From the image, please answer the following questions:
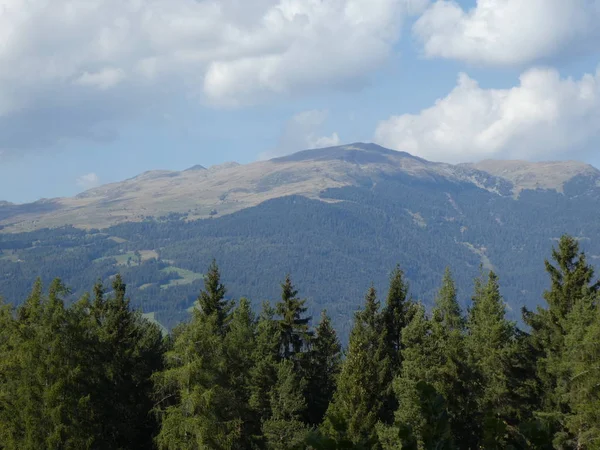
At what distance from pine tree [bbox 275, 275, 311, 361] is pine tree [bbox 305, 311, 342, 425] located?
1241 millimetres

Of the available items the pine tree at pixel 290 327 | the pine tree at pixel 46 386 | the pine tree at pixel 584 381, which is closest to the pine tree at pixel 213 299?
the pine tree at pixel 290 327

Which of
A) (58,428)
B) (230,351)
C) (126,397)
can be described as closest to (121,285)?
(126,397)

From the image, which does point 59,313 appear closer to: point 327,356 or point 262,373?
point 262,373

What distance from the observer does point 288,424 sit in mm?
37656

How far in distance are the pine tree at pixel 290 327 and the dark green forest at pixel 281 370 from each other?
0.34 ft

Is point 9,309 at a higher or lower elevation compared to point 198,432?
higher

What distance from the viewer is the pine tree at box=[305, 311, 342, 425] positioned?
4538cm

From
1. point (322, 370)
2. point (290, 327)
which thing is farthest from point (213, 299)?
point (322, 370)

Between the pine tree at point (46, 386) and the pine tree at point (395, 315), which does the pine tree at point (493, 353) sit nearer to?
the pine tree at point (395, 315)

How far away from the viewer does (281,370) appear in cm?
3947

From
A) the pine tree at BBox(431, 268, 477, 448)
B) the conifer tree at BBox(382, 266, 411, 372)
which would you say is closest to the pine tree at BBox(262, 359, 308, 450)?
the conifer tree at BBox(382, 266, 411, 372)

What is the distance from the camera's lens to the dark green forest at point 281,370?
3130 centimetres

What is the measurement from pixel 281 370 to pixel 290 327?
5.79 meters

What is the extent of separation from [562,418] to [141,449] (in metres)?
27.5
